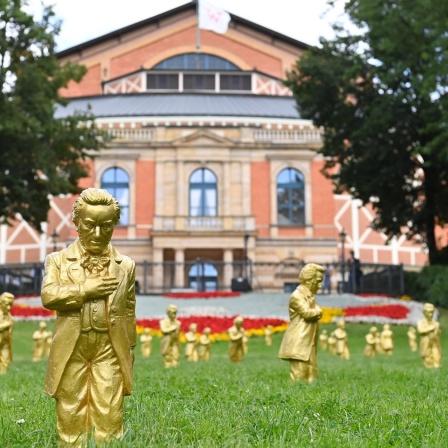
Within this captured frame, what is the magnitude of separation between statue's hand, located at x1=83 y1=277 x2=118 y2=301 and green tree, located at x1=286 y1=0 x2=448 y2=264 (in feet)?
61.8

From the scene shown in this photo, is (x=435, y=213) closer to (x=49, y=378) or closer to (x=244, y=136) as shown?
(x=244, y=136)

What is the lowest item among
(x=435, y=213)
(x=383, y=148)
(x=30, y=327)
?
(x=30, y=327)

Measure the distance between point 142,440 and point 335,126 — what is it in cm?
2487

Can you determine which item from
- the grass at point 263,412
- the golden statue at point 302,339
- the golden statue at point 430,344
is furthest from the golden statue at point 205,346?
the golden statue at point 302,339

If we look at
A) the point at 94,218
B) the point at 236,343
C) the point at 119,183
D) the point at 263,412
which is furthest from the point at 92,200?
the point at 119,183

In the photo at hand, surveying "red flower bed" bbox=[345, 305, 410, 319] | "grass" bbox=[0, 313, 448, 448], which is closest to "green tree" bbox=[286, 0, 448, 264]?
"red flower bed" bbox=[345, 305, 410, 319]

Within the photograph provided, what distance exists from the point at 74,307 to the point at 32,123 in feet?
63.5

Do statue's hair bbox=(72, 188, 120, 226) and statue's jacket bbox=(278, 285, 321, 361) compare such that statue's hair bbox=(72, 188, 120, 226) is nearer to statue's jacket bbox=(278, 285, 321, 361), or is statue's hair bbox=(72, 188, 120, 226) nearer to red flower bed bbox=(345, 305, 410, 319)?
statue's jacket bbox=(278, 285, 321, 361)

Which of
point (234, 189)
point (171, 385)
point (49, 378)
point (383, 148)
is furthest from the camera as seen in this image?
point (234, 189)

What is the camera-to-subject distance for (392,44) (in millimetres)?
21188

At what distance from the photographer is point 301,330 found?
8.35 metres

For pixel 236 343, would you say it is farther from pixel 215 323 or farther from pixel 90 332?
pixel 90 332

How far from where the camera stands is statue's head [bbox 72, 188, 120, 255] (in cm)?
435

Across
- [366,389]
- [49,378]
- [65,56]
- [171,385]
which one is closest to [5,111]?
[171,385]
